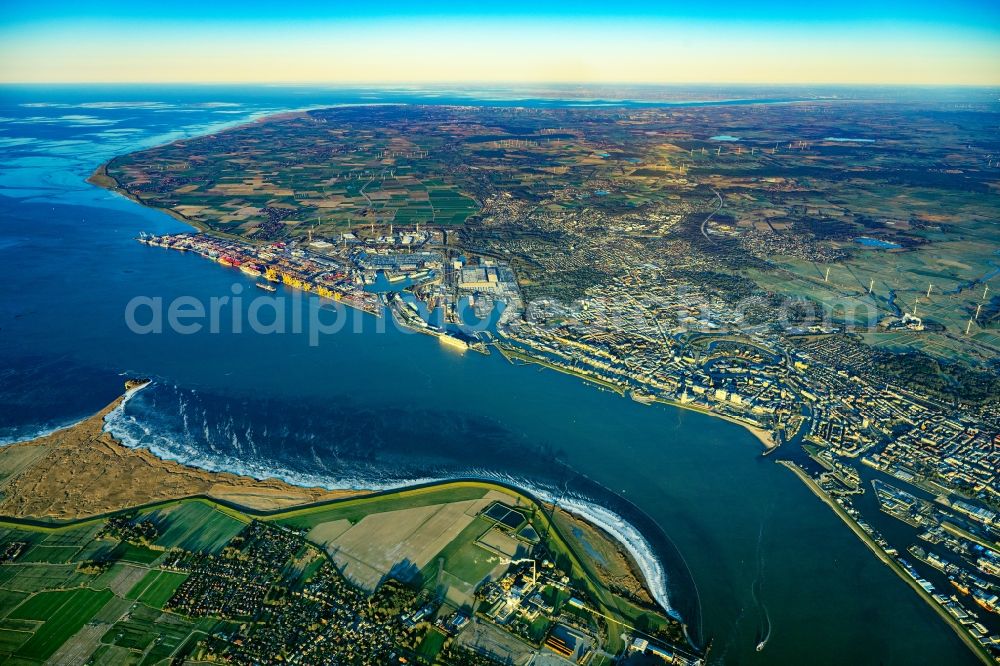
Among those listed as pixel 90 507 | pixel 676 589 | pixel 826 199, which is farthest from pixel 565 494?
pixel 826 199

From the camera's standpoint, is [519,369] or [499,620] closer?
[499,620]

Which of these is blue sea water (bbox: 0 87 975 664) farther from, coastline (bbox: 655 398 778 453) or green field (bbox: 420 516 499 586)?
green field (bbox: 420 516 499 586)

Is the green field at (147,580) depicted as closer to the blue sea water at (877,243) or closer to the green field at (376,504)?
the green field at (376,504)

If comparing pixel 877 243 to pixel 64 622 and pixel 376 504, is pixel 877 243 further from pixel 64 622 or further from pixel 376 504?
pixel 64 622

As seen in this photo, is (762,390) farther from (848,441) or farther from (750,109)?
(750,109)

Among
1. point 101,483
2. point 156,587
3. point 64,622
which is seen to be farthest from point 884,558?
point 101,483

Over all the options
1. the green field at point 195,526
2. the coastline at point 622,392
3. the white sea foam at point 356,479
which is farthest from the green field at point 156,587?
the coastline at point 622,392
